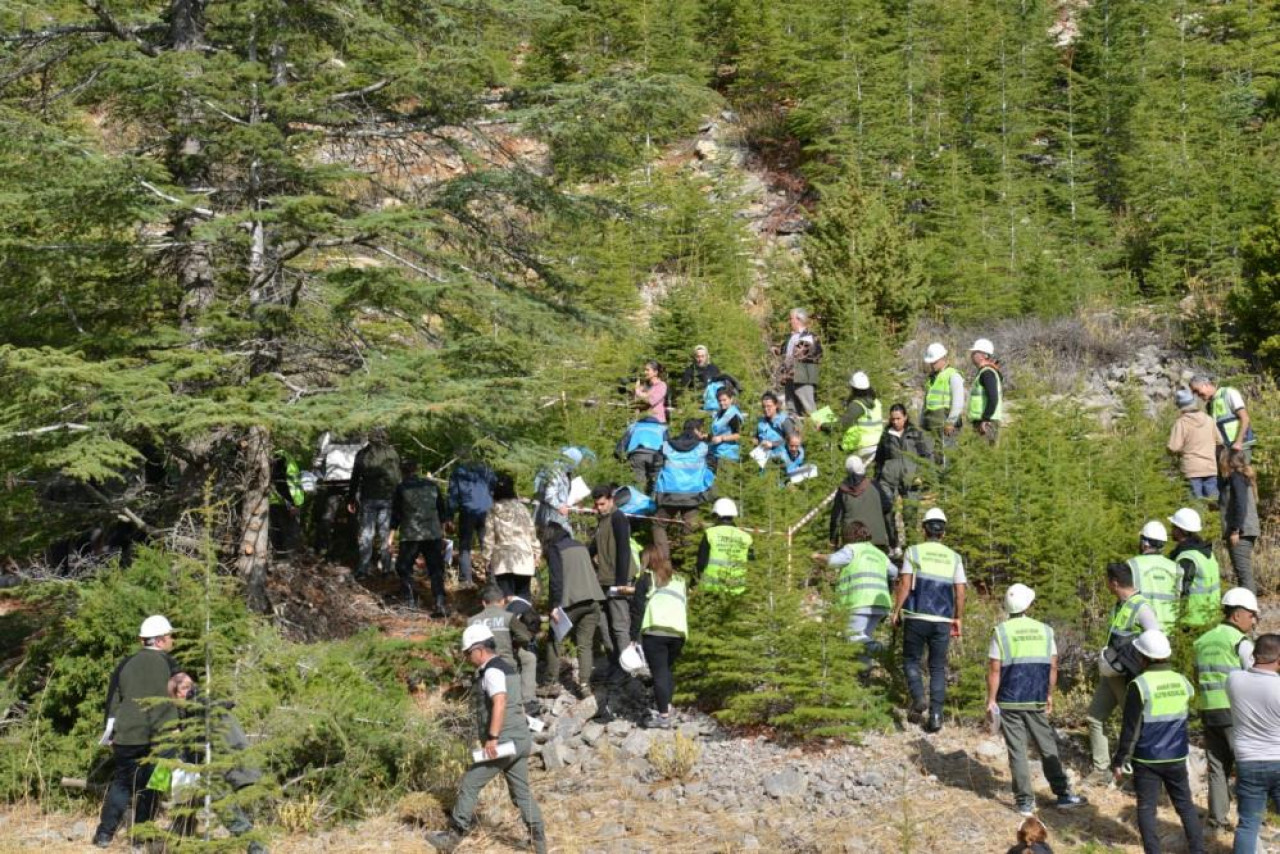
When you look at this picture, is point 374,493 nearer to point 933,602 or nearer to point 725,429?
point 725,429

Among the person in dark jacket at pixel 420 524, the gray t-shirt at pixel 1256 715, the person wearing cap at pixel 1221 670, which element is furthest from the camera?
the person in dark jacket at pixel 420 524

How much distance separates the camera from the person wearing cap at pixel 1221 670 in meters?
8.73

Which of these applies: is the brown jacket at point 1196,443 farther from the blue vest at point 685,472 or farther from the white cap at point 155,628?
the white cap at point 155,628

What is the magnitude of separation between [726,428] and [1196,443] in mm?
5202

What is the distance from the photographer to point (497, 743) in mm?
9023

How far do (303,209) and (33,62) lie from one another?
14.0ft

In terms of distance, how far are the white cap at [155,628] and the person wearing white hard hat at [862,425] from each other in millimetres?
8196

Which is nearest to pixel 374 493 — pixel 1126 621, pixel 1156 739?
pixel 1126 621

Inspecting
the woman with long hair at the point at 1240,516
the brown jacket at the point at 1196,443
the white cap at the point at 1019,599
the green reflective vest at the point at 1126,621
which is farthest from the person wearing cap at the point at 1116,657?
the brown jacket at the point at 1196,443

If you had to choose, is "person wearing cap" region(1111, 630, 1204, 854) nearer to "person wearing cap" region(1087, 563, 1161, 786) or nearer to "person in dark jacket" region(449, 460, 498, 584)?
"person wearing cap" region(1087, 563, 1161, 786)

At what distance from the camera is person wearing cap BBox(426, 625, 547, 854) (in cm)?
910

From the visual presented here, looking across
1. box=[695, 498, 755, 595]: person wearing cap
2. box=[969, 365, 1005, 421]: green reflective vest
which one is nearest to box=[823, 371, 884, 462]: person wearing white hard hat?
box=[969, 365, 1005, 421]: green reflective vest

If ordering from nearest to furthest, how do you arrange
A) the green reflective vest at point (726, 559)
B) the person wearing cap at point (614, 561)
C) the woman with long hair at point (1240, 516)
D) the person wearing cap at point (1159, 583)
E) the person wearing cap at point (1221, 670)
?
the person wearing cap at point (1221, 670) → the person wearing cap at point (1159, 583) → the green reflective vest at point (726, 559) → the person wearing cap at point (614, 561) → the woman with long hair at point (1240, 516)

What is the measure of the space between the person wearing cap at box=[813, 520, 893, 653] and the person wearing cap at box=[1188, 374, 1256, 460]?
4.79m
